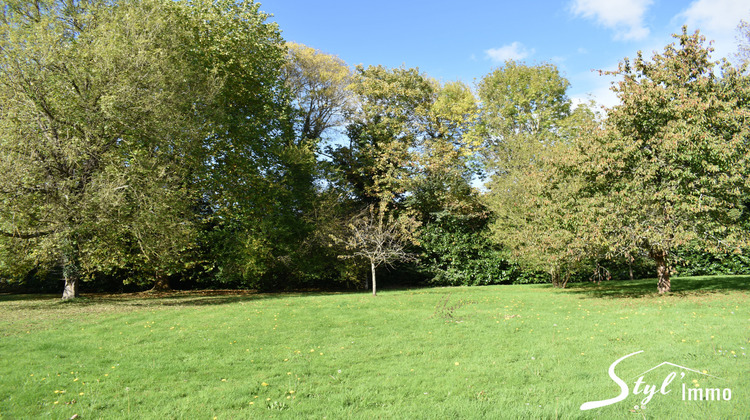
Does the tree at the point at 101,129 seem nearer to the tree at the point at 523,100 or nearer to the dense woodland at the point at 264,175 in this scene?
the dense woodland at the point at 264,175

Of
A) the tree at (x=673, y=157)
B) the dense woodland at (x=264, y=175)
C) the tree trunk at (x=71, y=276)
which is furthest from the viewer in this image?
the tree trunk at (x=71, y=276)

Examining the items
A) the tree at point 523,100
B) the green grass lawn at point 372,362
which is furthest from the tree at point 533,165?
the green grass lawn at point 372,362

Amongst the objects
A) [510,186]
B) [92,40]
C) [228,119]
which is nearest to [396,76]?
[510,186]

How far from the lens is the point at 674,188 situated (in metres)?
12.2

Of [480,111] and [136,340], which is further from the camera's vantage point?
[480,111]

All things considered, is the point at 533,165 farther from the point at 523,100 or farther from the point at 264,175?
the point at 523,100

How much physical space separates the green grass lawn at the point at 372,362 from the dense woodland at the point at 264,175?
3.13m

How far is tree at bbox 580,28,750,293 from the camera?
38.5 feet

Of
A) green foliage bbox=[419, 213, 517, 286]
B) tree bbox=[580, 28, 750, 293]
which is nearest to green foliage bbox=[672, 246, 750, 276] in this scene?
green foliage bbox=[419, 213, 517, 286]

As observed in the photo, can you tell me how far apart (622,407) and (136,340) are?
321 inches

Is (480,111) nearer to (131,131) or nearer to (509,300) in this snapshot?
(509,300)

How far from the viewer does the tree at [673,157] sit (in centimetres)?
1174

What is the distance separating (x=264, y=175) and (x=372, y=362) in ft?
52.7

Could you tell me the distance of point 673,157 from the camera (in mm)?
12047
